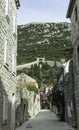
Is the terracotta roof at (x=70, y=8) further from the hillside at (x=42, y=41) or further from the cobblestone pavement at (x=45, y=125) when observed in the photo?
the hillside at (x=42, y=41)

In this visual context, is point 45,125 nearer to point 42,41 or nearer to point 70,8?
point 70,8

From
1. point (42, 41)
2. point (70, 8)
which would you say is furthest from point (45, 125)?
point (42, 41)

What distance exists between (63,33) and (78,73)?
442 feet

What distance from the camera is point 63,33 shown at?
495 feet

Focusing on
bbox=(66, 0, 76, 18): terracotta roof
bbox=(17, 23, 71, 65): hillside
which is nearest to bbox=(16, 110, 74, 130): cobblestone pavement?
bbox=(66, 0, 76, 18): terracotta roof

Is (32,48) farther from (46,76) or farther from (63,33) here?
(46,76)

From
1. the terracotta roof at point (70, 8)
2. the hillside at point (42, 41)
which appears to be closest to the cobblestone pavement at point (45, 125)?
the terracotta roof at point (70, 8)

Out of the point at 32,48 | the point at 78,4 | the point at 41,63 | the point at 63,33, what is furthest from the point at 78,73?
the point at 63,33

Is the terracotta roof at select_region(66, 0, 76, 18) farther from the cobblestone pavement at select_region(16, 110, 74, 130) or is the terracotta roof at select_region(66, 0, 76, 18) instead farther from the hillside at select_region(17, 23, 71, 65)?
the hillside at select_region(17, 23, 71, 65)

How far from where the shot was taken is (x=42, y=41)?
14912 cm

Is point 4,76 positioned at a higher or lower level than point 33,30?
lower

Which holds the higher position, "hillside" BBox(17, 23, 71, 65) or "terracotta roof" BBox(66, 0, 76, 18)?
"hillside" BBox(17, 23, 71, 65)

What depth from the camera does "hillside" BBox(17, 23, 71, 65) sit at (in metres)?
131

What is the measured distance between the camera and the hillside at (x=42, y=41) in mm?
130750
